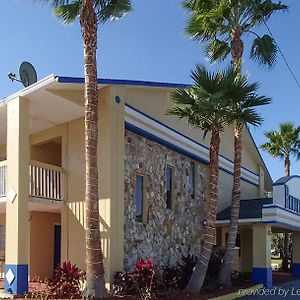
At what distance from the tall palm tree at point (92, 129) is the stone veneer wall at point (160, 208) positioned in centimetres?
320

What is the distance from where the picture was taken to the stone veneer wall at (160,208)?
15750mm

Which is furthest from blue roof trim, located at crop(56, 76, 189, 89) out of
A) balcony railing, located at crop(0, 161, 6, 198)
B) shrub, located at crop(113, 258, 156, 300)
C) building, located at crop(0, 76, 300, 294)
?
shrub, located at crop(113, 258, 156, 300)

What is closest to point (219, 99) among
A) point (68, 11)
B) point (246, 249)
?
point (68, 11)

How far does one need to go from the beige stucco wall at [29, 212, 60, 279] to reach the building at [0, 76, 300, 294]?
0.13 ft

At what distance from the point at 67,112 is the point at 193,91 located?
163 inches

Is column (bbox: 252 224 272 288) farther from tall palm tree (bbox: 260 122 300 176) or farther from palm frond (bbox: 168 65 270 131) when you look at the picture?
tall palm tree (bbox: 260 122 300 176)

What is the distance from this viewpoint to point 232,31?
59.5 feet

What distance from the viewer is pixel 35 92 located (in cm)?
1429

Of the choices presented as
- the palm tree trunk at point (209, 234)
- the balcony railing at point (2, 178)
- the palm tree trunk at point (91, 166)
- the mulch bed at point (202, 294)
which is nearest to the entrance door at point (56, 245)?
the balcony railing at point (2, 178)

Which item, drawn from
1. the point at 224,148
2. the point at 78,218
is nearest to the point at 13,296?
the point at 78,218

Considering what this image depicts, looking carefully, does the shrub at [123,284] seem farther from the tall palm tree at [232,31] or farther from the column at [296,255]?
the column at [296,255]

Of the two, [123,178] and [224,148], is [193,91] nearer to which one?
[123,178]

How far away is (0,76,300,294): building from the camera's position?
14.4m

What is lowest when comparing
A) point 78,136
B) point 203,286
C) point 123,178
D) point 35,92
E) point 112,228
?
point 203,286
